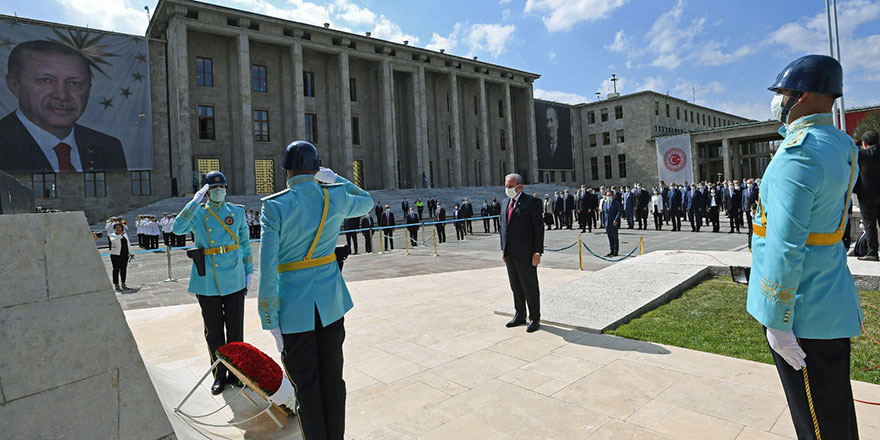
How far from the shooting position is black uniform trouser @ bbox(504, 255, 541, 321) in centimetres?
570

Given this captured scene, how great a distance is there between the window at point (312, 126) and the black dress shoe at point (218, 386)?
3629 cm

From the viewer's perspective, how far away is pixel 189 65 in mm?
33125

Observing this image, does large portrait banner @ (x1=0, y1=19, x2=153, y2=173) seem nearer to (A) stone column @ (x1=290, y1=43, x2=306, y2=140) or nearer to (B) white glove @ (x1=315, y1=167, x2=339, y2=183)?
(A) stone column @ (x1=290, y1=43, x2=306, y2=140)

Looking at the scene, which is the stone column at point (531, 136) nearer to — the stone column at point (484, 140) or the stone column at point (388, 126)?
the stone column at point (484, 140)

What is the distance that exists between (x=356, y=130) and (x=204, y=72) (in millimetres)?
13145

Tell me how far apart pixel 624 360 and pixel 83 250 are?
4.30 m

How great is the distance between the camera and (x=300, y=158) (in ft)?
9.48

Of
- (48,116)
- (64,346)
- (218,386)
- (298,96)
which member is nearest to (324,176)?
(64,346)

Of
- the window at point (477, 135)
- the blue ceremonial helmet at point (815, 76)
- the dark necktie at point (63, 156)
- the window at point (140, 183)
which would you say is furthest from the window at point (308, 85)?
the blue ceremonial helmet at point (815, 76)

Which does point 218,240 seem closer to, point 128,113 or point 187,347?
point 187,347

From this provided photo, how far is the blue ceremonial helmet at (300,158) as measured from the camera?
288cm

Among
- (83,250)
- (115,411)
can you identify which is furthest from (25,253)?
(115,411)

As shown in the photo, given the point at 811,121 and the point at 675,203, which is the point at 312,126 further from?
the point at 811,121

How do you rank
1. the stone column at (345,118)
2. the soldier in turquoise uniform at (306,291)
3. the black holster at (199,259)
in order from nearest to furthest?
the soldier in turquoise uniform at (306,291)
the black holster at (199,259)
the stone column at (345,118)
